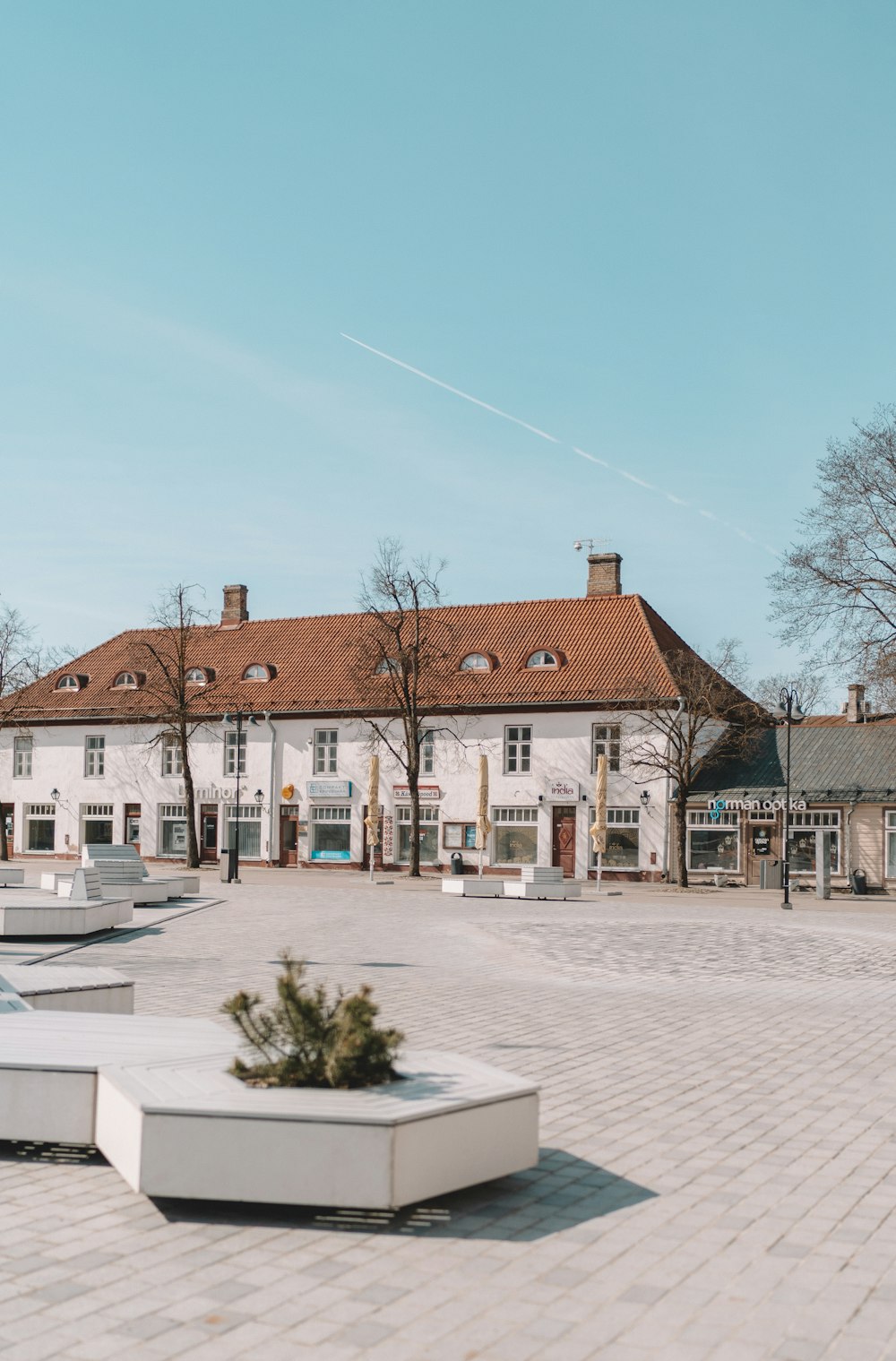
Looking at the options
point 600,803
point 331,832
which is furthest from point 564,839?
point 331,832

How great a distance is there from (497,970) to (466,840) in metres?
32.7

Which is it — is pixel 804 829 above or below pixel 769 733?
below

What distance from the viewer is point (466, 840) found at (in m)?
48.4

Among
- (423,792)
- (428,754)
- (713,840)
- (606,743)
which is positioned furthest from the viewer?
(428,754)

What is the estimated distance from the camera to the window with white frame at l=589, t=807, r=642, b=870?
45.3 metres

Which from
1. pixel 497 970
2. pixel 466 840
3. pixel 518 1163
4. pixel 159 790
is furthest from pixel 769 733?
pixel 518 1163

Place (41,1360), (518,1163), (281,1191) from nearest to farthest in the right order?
(41,1360) < (281,1191) < (518,1163)

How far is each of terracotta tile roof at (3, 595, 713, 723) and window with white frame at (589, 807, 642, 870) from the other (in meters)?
3.98

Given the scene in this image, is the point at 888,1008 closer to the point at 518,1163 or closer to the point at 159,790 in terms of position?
the point at 518,1163

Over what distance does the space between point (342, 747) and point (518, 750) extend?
24.1 ft

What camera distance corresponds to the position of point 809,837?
43.0m

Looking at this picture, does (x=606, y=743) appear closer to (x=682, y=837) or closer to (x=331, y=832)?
(x=682, y=837)

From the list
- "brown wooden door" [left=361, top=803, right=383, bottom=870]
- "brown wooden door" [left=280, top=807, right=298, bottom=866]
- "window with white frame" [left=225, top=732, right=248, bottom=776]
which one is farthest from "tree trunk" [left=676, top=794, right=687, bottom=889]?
"window with white frame" [left=225, top=732, right=248, bottom=776]

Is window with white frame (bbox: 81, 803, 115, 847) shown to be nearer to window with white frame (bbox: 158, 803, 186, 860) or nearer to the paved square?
window with white frame (bbox: 158, 803, 186, 860)
